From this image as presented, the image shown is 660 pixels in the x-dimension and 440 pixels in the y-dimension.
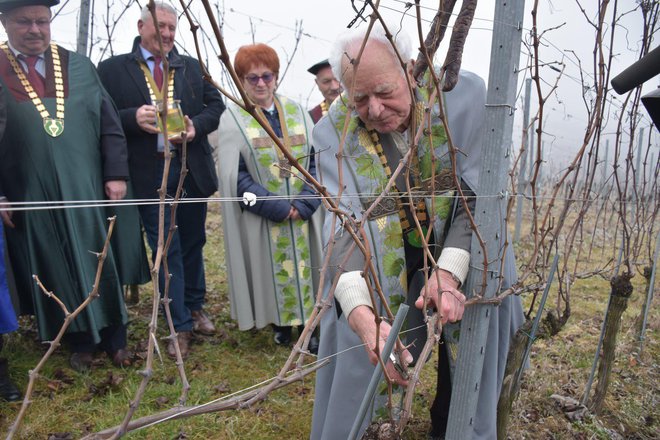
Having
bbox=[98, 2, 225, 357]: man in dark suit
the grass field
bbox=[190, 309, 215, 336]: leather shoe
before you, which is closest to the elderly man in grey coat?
the grass field

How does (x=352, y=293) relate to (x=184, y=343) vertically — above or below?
above

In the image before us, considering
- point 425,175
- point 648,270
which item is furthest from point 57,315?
point 648,270

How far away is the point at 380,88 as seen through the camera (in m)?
1.63

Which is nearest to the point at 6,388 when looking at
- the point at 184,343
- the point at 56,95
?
the point at 184,343

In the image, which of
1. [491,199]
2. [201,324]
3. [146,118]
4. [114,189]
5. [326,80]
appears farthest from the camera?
[326,80]

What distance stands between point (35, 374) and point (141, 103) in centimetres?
269

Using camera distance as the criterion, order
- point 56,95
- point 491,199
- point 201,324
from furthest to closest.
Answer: point 201,324, point 56,95, point 491,199

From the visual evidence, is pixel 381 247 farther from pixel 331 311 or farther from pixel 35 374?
pixel 35 374

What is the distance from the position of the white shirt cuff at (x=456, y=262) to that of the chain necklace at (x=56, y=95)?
2.24 m

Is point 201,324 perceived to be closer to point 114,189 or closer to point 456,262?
point 114,189

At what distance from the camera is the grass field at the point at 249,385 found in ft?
8.43

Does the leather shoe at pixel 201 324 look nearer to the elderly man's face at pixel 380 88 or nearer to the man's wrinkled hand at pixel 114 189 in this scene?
the man's wrinkled hand at pixel 114 189

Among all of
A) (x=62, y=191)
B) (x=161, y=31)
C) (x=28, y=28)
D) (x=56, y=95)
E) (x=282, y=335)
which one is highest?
(x=161, y=31)

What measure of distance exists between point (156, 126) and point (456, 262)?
223 centimetres
